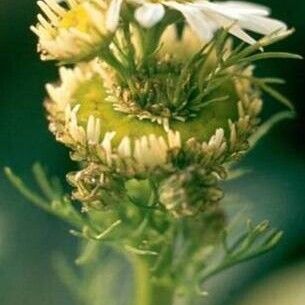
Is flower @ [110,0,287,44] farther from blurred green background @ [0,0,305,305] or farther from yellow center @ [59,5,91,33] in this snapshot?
blurred green background @ [0,0,305,305]

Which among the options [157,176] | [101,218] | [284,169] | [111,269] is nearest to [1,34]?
[284,169]

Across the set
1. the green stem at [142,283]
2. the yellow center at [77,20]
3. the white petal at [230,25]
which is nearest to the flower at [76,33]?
the yellow center at [77,20]

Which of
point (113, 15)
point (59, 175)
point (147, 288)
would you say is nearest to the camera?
point (113, 15)

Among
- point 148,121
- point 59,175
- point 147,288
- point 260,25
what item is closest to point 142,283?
point 147,288

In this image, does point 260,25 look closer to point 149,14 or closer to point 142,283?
point 149,14

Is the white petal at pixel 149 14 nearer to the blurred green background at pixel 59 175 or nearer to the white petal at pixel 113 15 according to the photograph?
the white petal at pixel 113 15

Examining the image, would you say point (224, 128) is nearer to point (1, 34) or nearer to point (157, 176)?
point (157, 176)
